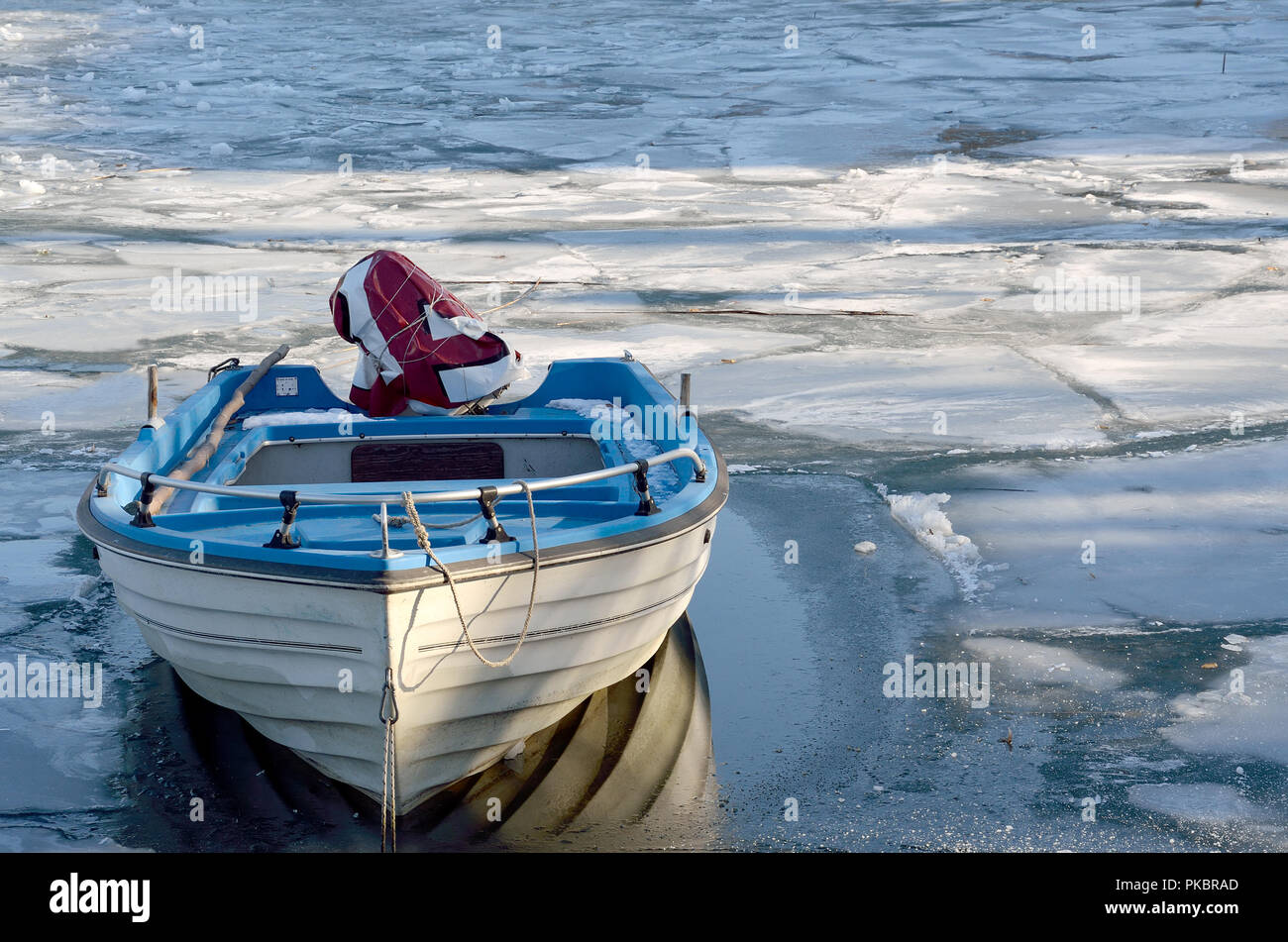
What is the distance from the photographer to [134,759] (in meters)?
4.81

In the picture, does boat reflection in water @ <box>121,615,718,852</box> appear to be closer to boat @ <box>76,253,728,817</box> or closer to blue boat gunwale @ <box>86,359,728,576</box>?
boat @ <box>76,253,728,817</box>

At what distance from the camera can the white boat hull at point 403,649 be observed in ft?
13.5

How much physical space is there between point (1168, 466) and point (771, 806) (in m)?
3.82

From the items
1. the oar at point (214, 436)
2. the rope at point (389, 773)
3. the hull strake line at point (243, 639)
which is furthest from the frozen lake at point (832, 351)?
the oar at point (214, 436)

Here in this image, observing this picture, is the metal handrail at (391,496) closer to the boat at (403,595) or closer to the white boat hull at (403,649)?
the boat at (403,595)

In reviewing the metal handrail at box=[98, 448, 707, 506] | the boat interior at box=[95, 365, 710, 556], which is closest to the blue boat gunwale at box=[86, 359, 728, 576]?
the boat interior at box=[95, 365, 710, 556]

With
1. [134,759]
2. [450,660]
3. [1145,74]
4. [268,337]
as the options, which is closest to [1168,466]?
[450,660]

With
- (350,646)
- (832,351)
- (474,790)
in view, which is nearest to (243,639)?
(350,646)

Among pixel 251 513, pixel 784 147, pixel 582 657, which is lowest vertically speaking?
A: pixel 582 657

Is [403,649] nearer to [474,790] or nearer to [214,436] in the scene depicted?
[474,790]

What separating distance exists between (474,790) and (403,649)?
85 cm

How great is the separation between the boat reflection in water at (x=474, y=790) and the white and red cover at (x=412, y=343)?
1899mm

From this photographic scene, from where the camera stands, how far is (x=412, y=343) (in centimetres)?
662
